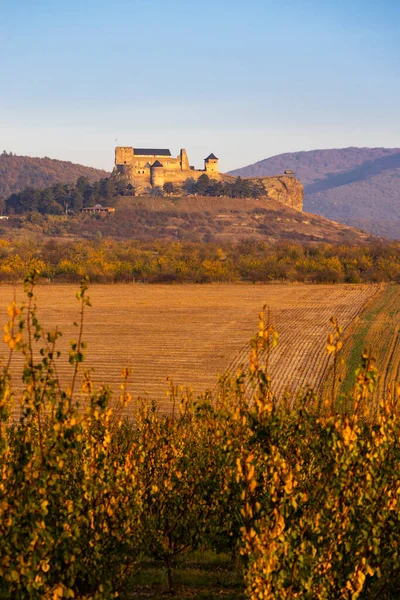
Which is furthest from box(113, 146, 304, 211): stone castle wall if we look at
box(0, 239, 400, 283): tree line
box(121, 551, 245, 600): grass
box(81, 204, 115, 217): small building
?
box(121, 551, 245, 600): grass

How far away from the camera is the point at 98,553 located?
1089 centimetres

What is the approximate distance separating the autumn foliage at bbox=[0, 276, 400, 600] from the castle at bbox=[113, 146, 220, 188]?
165 meters

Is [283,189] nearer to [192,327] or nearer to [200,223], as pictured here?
[200,223]

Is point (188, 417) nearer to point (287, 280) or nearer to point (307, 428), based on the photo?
point (307, 428)

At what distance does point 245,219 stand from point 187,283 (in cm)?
7375

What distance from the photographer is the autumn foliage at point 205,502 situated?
8852 mm

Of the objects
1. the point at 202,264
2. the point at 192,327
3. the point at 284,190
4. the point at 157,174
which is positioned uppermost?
the point at 157,174

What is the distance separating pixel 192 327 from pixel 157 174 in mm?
125589

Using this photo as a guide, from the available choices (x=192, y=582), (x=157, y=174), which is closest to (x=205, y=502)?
(x=192, y=582)

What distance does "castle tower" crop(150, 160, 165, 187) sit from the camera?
176750mm

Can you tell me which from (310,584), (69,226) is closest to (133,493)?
(310,584)

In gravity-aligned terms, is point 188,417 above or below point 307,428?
below

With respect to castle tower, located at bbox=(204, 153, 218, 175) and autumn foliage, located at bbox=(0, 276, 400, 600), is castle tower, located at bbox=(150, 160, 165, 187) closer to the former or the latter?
castle tower, located at bbox=(204, 153, 218, 175)

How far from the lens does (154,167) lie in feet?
580
